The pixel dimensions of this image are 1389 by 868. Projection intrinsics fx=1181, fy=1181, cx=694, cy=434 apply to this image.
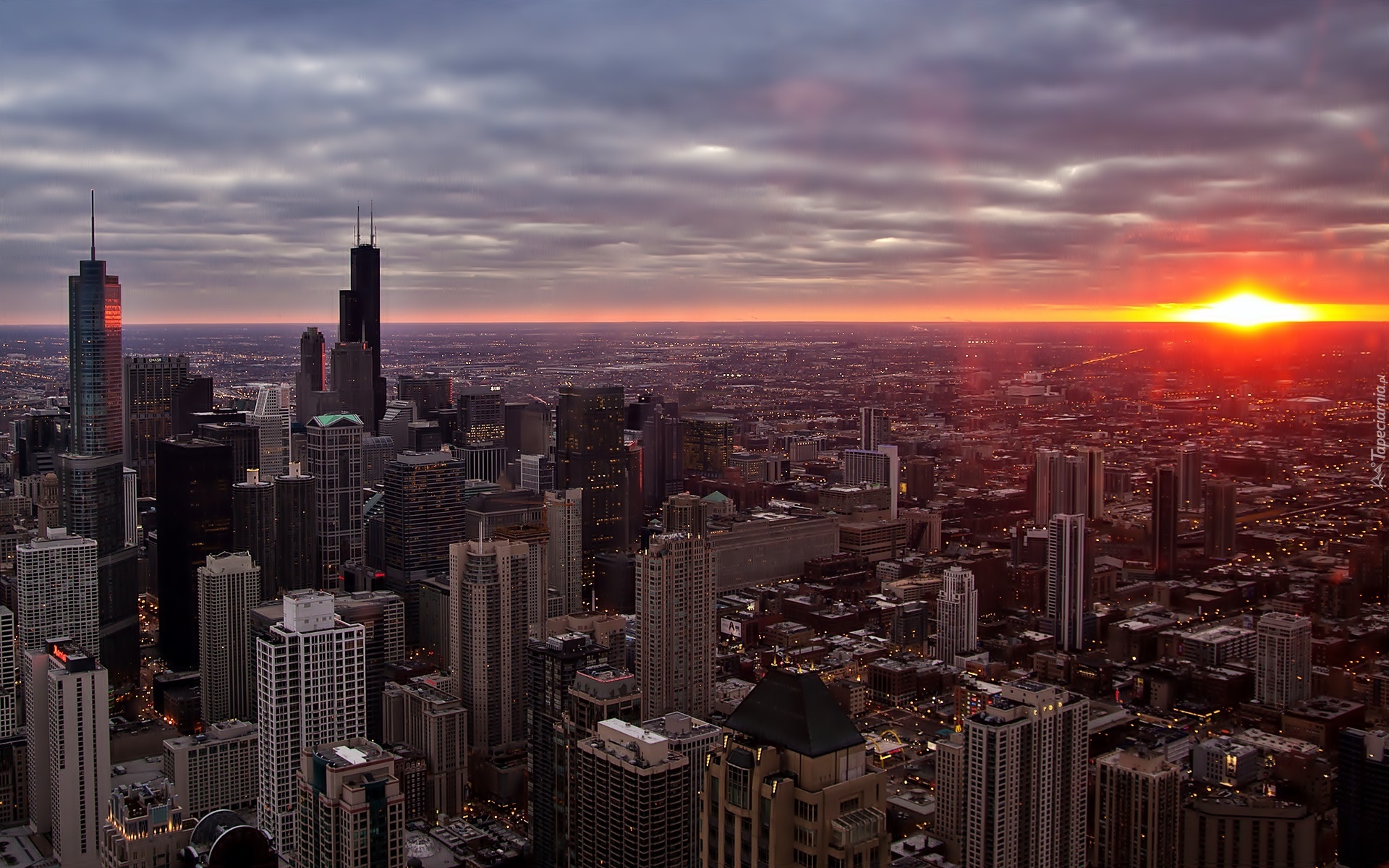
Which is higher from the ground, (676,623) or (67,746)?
(676,623)

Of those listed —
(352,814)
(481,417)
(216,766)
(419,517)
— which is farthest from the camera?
(481,417)

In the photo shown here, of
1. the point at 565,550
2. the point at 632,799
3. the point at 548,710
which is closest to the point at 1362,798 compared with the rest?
the point at 632,799

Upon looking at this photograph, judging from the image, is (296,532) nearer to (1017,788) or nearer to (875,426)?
(875,426)

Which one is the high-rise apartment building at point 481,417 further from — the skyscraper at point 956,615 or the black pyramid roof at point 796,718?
the black pyramid roof at point 796,718

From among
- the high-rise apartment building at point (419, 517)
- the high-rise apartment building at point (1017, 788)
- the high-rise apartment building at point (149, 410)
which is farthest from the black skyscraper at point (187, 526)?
the high-rise apartment building at point (1017, 788)

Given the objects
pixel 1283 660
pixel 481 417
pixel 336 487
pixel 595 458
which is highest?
pixel 481 417

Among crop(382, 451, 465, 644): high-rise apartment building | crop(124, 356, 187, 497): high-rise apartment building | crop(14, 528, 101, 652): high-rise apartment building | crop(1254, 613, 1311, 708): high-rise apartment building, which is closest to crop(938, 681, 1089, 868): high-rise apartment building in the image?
crop(1254, 613, 1311, 708): high-rise apartment building
